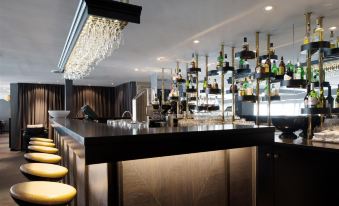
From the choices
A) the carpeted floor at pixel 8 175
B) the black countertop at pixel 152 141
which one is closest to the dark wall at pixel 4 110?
the carpeted floor at pixel 8 175

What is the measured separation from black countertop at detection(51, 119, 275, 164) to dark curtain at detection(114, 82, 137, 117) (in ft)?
25.6

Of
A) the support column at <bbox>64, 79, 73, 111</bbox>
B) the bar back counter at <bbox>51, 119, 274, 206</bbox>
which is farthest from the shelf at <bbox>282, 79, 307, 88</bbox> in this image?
the support column at <bbox>64, 79, 73, 111</bbox>

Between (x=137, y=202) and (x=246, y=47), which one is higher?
(x=246, y=47)

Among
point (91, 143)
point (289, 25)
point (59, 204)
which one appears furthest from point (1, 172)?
point (289, 25)

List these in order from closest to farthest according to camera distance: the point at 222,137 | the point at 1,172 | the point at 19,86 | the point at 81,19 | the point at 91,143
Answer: the point at 91,143
the point at 222,137
the point at 81,19
the point at 1,172
the point at 19,86

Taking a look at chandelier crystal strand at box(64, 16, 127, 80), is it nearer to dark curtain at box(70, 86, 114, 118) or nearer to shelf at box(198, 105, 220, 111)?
shelf at box(198, 105, 220, 111)

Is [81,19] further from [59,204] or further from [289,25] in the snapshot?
[289,25]

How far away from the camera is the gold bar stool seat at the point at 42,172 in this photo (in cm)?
193

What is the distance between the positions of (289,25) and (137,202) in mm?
3198

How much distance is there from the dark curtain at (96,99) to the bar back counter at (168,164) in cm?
936

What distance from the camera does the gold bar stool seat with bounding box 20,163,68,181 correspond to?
1.93 metres

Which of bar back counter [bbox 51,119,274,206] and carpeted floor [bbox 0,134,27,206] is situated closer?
bar back counter [bbox 51,119,274,206]

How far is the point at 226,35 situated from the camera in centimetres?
395

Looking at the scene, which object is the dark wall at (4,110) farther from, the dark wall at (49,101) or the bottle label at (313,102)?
the bottle label at (313,102)
